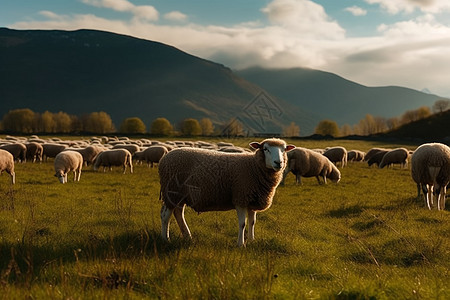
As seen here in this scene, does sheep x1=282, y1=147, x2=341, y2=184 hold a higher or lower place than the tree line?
higher

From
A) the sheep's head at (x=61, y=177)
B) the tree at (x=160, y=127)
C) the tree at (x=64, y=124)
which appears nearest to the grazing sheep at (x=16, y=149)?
the sheep's head at (x=61, y=177)

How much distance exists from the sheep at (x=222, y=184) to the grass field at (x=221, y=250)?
0.73 meters

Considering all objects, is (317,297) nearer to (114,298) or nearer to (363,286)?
(363,286)

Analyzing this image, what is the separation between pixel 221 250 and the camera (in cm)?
593

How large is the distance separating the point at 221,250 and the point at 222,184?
84.6 inches

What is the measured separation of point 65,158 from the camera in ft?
63.6

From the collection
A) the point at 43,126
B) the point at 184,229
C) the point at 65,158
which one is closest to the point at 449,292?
the point at 184,229

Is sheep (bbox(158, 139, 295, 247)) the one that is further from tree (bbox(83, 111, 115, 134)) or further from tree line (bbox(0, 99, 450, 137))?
tree (bbox(83, 111, 115, 134))

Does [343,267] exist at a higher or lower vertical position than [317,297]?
lower

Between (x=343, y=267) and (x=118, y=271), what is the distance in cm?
399

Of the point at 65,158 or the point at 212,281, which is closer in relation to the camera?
the point at 212,281

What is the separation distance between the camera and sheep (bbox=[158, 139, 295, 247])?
25.4ft

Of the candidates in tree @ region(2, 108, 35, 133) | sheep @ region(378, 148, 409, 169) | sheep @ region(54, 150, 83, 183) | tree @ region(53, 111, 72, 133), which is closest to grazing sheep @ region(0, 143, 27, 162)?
sheep @ region(54, 150, 83, 183)

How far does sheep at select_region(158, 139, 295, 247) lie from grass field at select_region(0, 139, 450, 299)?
731mm
